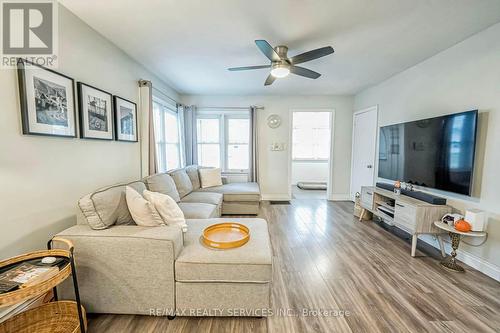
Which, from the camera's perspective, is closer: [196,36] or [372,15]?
[372,15]

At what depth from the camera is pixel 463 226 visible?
2.05 meters

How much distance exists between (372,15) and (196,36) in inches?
67.7

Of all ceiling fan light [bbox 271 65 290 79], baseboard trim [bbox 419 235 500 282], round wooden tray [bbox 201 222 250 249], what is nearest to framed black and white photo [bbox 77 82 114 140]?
round wooden tray [bbox 201 222 250 249]

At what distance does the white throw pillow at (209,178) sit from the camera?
4.06 meters

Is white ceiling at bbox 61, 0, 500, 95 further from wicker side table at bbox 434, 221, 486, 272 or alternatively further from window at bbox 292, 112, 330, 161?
window at bbox 292, 112, 330, 161

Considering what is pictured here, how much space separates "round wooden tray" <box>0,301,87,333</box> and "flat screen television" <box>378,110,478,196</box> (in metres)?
3.59

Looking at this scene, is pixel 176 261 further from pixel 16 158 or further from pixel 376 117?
pixel 376 117

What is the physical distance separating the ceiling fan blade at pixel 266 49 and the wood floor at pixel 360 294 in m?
2.23

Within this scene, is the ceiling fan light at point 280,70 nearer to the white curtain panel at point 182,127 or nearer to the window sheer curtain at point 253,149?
the window sheer curtain at point 253,149

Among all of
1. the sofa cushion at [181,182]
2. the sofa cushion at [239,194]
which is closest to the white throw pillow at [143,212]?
the sofa cushion at [181,182]

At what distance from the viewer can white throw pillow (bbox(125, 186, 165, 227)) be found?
1650mm

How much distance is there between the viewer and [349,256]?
2424mm

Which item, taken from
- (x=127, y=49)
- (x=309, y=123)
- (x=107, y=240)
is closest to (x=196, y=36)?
(x=127, y=49)

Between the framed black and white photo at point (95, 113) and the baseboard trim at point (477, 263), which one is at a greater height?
the framed black and white photo at point (95, 113)
